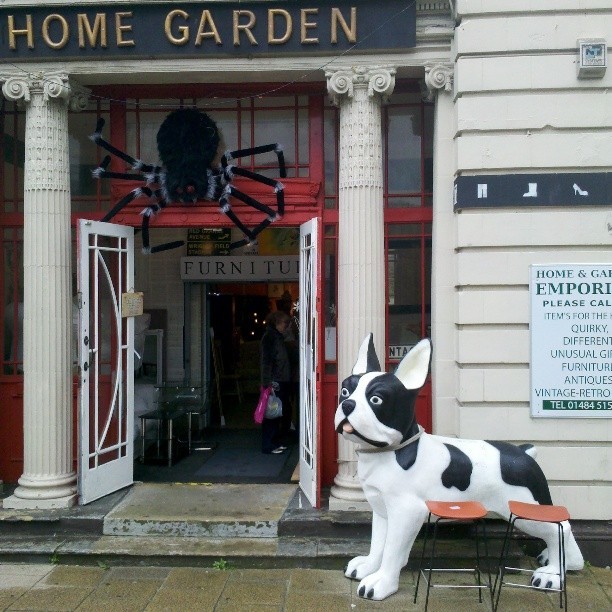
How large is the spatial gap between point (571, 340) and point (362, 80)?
299 centimetres

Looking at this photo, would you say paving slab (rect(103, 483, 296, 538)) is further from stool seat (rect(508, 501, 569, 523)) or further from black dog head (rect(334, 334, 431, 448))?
stool seat (rect(508, 501, 569, 523))

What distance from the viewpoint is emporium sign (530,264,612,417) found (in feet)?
21.0

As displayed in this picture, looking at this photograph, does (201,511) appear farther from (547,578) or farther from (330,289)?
(547,578)

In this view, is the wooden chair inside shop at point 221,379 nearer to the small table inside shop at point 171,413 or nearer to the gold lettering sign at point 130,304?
the small table inside shop at point 171,413

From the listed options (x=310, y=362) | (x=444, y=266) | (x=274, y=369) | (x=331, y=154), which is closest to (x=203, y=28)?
(x=331, y=154)

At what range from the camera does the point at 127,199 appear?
7.29m

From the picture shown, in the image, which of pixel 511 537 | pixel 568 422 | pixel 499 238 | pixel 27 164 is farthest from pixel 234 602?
pixel 27 164

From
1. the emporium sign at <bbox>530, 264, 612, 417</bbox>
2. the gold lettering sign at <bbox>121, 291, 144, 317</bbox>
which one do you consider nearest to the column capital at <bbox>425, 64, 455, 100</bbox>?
the emporium sign at <bbox>530, 264, 612, 417</bbox>

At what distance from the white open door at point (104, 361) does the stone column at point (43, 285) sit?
26 cm

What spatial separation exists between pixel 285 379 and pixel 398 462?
3.71 metres

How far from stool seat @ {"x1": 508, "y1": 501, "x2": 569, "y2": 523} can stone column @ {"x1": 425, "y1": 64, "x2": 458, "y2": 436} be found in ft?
4.83

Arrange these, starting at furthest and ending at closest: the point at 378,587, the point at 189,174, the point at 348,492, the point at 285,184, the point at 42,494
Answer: the point at 285,184, the point at 189,174, the point at 42,494, the point at 348,492, the point at 378,587

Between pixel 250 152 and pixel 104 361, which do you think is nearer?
pixel 250 152

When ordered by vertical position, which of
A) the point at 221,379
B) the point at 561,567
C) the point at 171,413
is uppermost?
the point at 221,379
